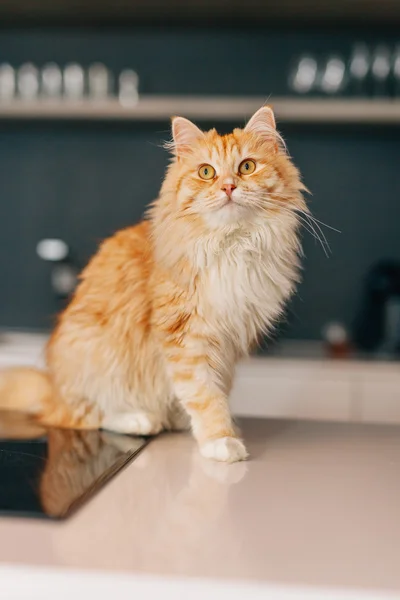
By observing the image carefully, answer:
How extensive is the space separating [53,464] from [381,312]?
82.8 inches

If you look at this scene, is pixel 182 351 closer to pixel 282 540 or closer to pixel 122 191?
pixel 282 540

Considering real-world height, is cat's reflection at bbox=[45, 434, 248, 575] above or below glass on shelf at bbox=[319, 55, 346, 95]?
below

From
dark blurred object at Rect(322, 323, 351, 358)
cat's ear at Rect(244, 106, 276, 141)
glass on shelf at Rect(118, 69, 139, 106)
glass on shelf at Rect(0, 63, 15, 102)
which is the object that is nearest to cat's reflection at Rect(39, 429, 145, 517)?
cat's ear at Rect(244, 106, 276, 141)

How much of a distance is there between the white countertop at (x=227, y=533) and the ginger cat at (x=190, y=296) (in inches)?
4.8

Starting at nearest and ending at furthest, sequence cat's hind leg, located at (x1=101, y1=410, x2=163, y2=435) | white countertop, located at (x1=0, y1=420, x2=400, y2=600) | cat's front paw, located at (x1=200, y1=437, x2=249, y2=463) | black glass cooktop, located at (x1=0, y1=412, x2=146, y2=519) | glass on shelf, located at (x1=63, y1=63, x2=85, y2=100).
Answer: white countertop, located at (x1=0, y1=420, x2=400, y2=600), black glass cooktop, located at (x1=0, y1=412, x2=146, y2=519), cat's front paw, located at (x1=200, y1=437, x2=249, y2=463), cat's hind leg, located at (x1=101, y1=410, x2=163, y2=435), glass on shelf, located at (x1=63, y1=63, x2=85, y2=100)

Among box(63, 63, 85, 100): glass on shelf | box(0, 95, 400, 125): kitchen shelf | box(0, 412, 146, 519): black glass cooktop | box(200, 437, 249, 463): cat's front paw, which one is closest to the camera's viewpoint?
box(0, 412, 146, 519): black glass cooktop

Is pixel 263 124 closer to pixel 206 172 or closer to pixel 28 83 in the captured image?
pixel 206 172

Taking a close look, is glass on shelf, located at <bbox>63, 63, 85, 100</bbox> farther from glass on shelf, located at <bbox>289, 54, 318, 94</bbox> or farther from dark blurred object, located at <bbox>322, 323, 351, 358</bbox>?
dark blurred object, located at <bbox>322, 323, 351, 358</bbox>

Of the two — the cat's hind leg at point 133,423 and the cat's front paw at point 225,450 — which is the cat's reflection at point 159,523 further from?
the cat's hind leg at point 133,423

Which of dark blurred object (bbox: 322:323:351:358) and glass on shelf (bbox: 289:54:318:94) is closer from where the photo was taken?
dark blurred object (bbox: 322:323:351:358)

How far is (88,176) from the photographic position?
3023mm

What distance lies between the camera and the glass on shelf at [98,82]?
2.75 metres

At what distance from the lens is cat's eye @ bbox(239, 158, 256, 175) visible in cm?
99

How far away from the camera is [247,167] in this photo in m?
1.00
